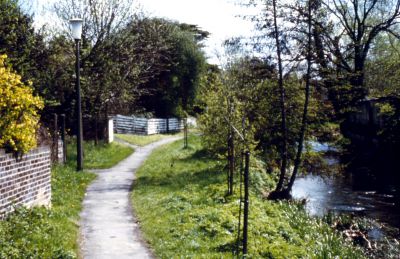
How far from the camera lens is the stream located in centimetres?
1650

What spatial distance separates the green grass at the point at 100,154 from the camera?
69.7 ft

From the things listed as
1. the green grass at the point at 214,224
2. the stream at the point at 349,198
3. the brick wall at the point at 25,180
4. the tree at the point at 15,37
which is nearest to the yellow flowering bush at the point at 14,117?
the brick wall at the point at 25,180

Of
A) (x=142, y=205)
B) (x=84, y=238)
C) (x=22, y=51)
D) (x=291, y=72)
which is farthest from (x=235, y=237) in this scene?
(x=22, y=51)

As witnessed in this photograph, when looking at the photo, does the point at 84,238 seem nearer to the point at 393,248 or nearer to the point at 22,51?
the point at 393,248

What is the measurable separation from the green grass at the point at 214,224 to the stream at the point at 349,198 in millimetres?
2051

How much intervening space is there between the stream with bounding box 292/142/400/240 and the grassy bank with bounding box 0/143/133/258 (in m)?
7.71

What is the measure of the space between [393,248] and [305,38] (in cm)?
739

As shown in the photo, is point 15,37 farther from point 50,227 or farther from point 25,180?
point 50,227

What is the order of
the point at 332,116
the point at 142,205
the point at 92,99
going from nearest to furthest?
the point at 142,205
the point at 332,116
the point at 92,99

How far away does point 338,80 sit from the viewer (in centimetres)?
1675

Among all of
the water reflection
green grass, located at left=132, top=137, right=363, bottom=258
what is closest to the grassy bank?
green grass, located at left=132, top=137, right=363, bottom=258

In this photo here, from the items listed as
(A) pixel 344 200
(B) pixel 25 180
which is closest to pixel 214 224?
(B) pixel 25 180

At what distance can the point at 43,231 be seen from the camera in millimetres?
9469

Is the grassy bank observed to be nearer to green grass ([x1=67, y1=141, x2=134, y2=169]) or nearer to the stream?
green grass ([x1=67, y1=141, x2=134, y2=169])
